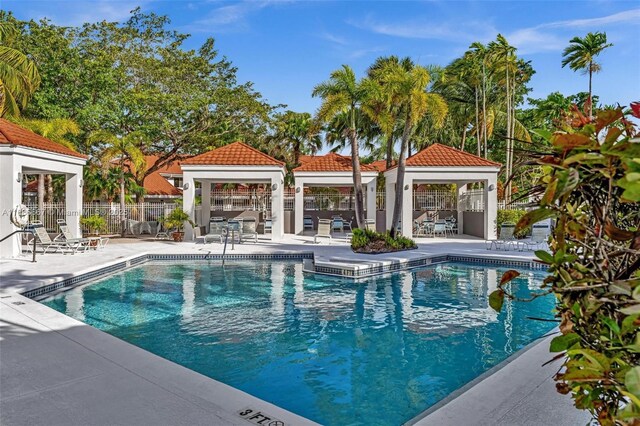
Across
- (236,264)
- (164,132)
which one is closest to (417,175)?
(236,264)

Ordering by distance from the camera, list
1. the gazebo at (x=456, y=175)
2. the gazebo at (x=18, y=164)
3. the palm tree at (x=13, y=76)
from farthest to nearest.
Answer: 1. the gazebo at (x=456, y=175)
2. the palm tree at (x=13, y=76)
3. the gazebo at (x=18, y=164)

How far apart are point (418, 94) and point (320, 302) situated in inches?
374

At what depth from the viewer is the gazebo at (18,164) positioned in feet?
47.9

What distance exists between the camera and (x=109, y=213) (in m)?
24.5

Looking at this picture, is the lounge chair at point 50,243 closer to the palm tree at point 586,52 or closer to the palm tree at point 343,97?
the palm tree at point 343,97

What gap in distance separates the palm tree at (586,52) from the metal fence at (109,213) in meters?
26.3

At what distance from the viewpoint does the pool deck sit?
3783 millimetres

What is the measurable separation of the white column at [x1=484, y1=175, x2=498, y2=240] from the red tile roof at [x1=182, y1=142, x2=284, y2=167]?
10.0 metres

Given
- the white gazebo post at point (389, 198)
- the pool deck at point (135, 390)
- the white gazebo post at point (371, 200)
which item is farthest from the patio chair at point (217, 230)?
the pool deck at point (135, 390)

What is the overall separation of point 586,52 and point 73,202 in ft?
97.8

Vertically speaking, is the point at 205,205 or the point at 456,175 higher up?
the point at 456,175

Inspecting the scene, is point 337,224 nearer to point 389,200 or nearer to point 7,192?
point 389,200

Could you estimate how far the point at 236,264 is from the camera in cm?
1516

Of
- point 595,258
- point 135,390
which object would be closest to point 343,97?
point 135,390
